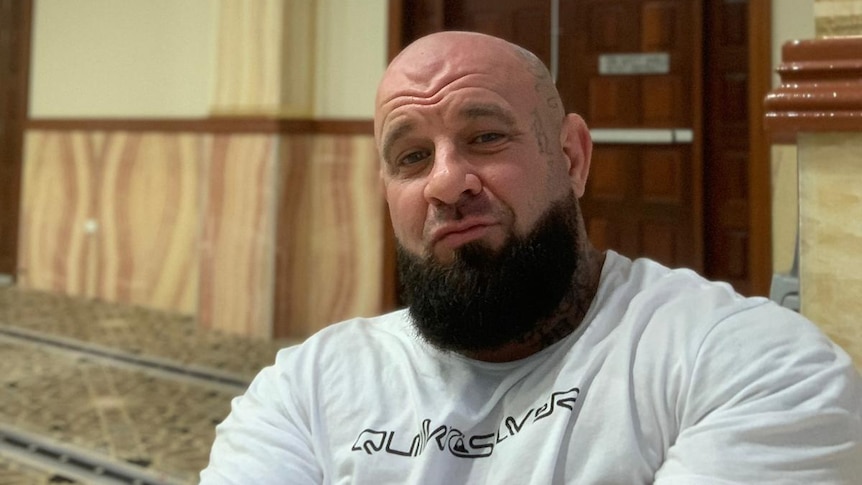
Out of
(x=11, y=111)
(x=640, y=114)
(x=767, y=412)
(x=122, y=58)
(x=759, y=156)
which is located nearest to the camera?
(x=767, y=412)

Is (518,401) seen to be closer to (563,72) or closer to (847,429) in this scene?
(847,429)

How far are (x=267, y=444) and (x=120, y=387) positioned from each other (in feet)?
6.45

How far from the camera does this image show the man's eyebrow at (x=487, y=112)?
928 mm

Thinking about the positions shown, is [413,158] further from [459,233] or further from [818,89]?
[818,89]

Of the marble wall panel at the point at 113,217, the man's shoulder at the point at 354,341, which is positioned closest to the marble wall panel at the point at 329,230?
the marble wall panel at the point at 113,217

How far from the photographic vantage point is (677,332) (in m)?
0.80

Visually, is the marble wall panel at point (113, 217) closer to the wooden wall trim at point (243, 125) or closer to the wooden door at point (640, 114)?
the wooden wall trim at point (243, 125)

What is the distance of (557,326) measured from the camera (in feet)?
3.07

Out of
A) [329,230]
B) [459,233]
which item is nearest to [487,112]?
[459,233]

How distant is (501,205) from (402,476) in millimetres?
328

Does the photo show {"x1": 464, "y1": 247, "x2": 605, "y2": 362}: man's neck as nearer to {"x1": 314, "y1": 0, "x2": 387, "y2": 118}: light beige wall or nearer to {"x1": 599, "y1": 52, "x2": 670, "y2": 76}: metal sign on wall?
{"x1": 599, "y1": 52, "x2": 670, "y2": 76}: metal sign on wall

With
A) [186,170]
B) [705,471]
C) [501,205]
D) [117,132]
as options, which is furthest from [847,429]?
[117,132]

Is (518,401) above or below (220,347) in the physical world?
above

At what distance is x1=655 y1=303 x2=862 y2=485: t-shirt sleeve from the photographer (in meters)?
0.68
